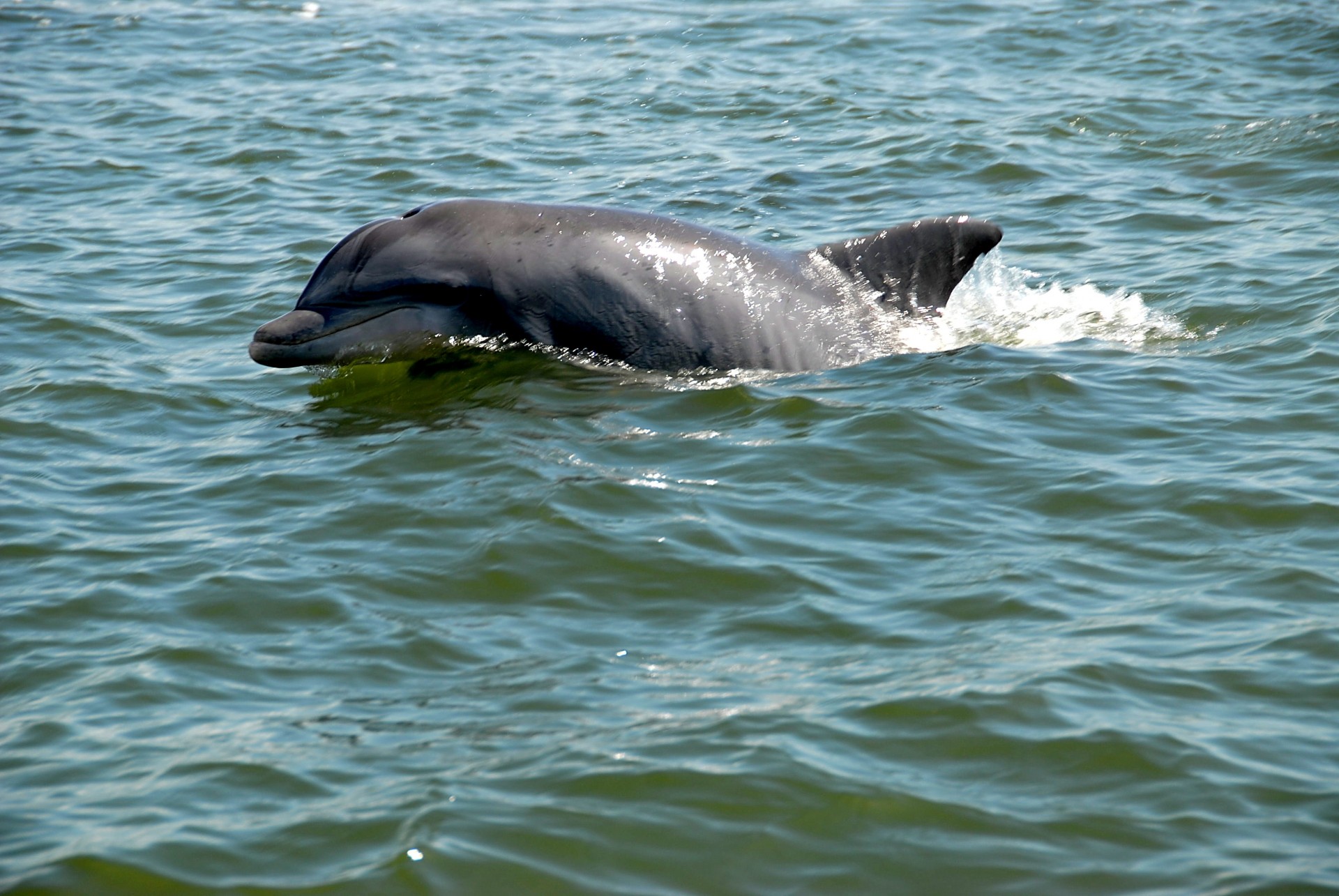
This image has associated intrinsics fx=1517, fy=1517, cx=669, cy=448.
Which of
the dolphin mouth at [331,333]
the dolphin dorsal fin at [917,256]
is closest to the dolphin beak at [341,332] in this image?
the dolphin mouth at [331,333]

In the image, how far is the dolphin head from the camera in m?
10.0

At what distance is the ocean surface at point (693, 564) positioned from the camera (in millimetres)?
5773

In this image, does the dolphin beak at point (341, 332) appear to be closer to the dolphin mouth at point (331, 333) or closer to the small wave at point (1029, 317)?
the dolphin mouth at point (331, 333)

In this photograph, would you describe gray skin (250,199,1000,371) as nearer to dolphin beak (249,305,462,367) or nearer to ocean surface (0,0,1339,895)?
dolphin beak (249,305,462,367)

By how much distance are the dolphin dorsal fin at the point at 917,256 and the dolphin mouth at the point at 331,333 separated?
3.00 meters

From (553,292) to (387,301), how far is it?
1.10 m

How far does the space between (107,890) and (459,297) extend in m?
5.33

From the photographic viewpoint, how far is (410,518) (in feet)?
27.3

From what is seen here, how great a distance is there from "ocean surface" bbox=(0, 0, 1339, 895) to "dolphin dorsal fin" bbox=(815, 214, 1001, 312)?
9.7 inches

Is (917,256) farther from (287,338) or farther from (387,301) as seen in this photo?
(287,338)

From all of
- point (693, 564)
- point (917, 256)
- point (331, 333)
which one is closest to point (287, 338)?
point (331, 333)

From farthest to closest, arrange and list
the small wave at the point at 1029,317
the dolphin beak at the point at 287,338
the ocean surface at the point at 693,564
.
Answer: the small wave at the point at 1029,317 → the dolphin beak at the point at 287,338 → the ocean surface at the point at 693,564

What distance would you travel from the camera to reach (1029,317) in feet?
39.1

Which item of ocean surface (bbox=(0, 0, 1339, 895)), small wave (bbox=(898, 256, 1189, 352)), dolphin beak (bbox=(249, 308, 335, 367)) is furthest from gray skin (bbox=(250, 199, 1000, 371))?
small wave (bbox=(898, 256, 1189, 352))
